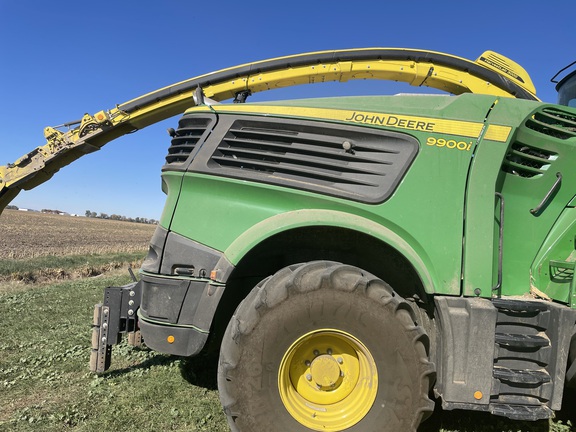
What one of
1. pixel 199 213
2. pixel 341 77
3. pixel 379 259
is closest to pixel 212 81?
pixel 341 77

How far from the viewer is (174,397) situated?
11.2ft

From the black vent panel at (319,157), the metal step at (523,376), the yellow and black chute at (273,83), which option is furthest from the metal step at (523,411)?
the yellow and black chute at (273,83)

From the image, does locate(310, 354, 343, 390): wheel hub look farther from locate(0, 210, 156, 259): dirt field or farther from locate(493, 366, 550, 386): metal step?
locate(0, 210, 156, 259): dirt field

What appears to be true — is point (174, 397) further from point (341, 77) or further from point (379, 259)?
point (341, 77)

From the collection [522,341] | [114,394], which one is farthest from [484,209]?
[114,394]

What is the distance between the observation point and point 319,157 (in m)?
2.77

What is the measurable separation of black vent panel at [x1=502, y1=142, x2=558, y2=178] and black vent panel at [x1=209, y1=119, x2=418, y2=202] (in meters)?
0.73

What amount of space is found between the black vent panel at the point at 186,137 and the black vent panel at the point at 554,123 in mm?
2430

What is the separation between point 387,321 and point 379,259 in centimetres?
65

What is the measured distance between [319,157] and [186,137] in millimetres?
1104

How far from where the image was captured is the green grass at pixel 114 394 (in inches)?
118

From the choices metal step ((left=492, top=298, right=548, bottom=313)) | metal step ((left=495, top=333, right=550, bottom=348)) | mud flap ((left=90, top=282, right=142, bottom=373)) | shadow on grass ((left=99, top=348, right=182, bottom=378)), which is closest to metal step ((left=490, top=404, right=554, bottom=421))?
metal step ((left=495, top=333, right=550, bottom=348))

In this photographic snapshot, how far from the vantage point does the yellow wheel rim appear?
242cm

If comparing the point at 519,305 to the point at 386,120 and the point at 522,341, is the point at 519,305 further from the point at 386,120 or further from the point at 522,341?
the point at 386,120
